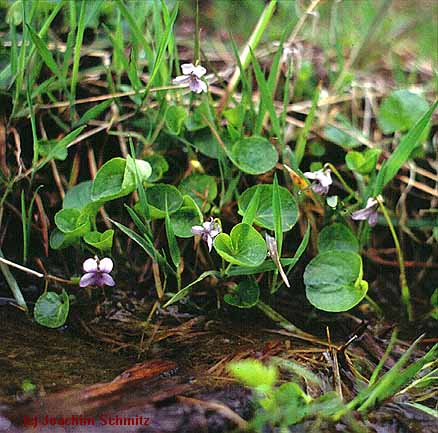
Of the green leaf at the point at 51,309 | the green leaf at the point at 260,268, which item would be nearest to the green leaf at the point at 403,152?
the green leaf at the point at 260,268

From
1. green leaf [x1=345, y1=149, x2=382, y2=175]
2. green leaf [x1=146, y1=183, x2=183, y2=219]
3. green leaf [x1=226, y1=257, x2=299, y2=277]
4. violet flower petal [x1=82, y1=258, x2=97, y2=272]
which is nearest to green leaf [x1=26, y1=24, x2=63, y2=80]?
green leaf [x1=146, y1=183, x2=183, y2=219]

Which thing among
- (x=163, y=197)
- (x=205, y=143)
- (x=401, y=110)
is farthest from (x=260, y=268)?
(x=401, y=110)

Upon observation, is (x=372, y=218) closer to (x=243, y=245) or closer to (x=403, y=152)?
(x=403, y=152)

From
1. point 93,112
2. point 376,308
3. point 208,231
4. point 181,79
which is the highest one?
point 181,79

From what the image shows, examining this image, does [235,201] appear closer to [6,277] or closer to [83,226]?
[83,226]

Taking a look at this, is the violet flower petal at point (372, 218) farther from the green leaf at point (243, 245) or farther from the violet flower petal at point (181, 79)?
the violet flower petal at point (181, 79)

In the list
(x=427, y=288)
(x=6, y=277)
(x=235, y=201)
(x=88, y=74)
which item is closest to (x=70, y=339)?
(x=6, y=277)

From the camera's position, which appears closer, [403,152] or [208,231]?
[208,231]
